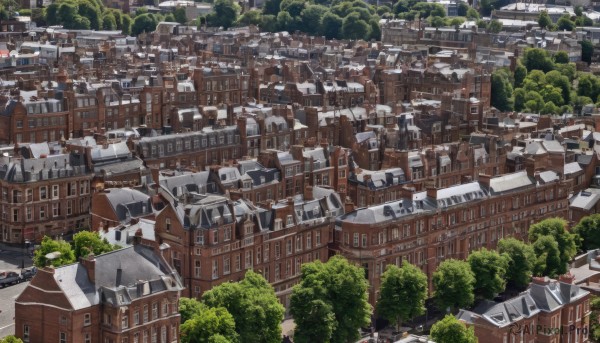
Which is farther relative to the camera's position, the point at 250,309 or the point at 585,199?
the point at 585,199

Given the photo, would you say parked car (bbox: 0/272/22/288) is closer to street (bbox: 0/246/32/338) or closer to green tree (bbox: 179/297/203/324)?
street (bbox: 0/246/32/338)

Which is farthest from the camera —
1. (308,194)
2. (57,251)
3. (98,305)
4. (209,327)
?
(308,194)

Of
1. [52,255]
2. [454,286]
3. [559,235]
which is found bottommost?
[454,286]

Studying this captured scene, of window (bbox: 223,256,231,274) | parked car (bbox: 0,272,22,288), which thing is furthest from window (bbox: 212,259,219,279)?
parked car (bbox: 0,272,22,288)

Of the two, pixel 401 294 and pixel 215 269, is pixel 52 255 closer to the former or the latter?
pixel 215 269

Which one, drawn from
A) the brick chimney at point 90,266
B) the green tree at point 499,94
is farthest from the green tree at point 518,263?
the green tree at point 499,94

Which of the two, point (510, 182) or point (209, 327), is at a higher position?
point (510, 182)

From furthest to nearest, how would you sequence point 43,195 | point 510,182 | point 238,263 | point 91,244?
point 510,182
point 43,195
point 238,263
point 91,244

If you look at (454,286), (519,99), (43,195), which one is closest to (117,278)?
(454,286)

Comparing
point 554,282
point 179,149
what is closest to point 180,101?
point 179,149
